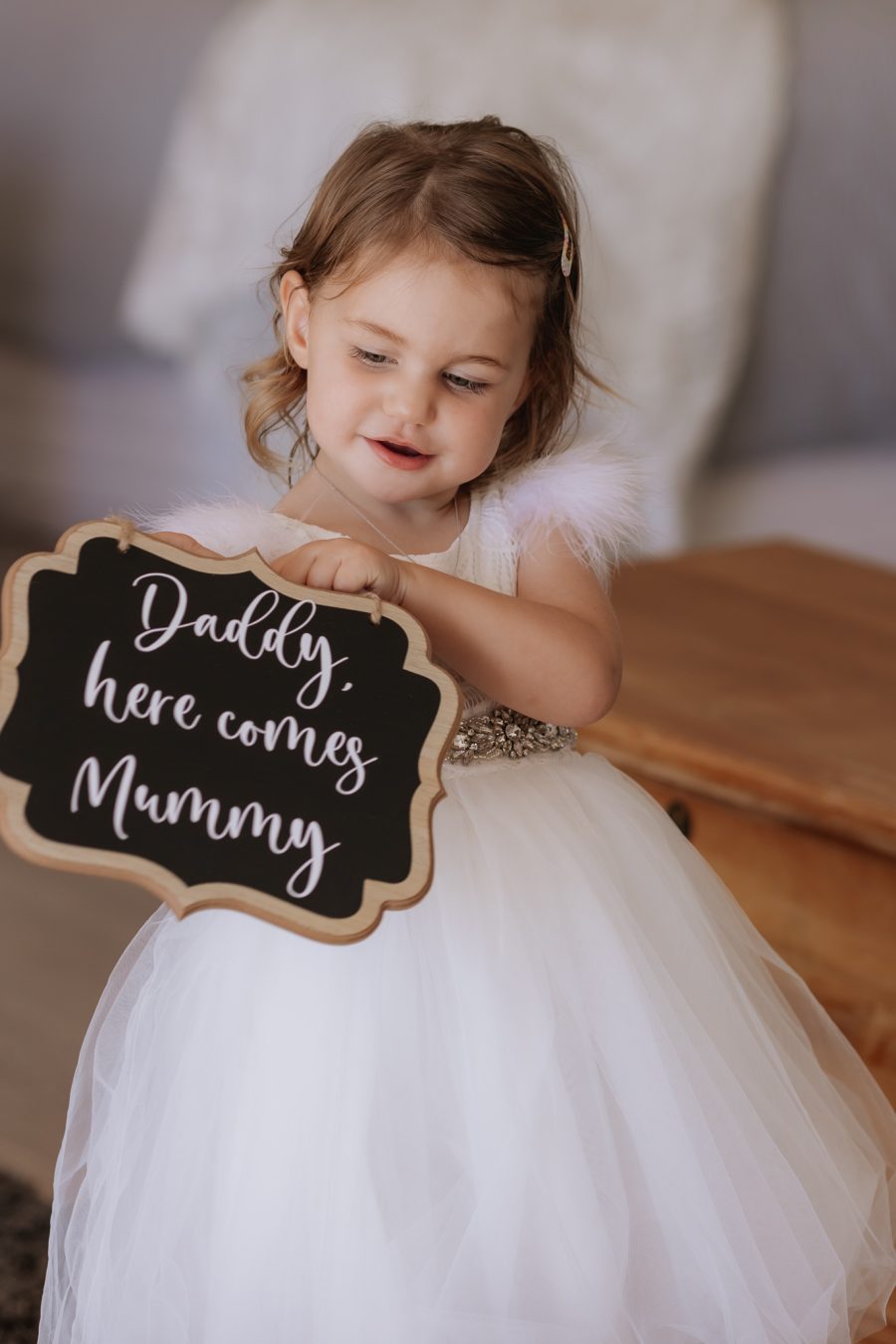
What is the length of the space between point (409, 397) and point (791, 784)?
0.69 m

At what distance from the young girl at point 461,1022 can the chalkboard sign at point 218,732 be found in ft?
0.14

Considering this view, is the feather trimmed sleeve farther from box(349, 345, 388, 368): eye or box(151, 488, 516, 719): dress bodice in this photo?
box(349, 345, 388, 368): eye

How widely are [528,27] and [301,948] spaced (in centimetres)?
207

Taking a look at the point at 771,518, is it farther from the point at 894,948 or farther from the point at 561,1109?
the point at 561,1109

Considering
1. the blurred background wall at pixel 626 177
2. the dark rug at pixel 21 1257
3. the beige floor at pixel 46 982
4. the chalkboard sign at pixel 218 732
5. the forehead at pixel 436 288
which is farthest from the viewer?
the blurred background wall at pixel 626 177

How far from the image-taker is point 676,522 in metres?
2.49

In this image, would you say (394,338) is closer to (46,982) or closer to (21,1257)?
(21,1257)

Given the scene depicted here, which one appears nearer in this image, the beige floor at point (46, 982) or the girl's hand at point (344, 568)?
the girl's hand at point (344, 568)

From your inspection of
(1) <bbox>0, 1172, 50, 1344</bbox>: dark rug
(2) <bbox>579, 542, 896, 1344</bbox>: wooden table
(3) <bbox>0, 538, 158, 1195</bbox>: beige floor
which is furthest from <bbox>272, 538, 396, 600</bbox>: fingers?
(3) <bbox>0, 538, 158, 1195</bbox>: beige floor

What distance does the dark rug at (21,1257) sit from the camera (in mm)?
1157

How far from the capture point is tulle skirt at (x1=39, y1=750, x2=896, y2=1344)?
72cm

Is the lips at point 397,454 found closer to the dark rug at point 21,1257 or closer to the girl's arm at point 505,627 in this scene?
the girl's arm at point 505,627

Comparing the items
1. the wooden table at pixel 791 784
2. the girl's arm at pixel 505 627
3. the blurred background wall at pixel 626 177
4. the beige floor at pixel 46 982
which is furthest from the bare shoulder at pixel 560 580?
the blurred background wall at pixel 626 177

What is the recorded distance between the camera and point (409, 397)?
75cm
